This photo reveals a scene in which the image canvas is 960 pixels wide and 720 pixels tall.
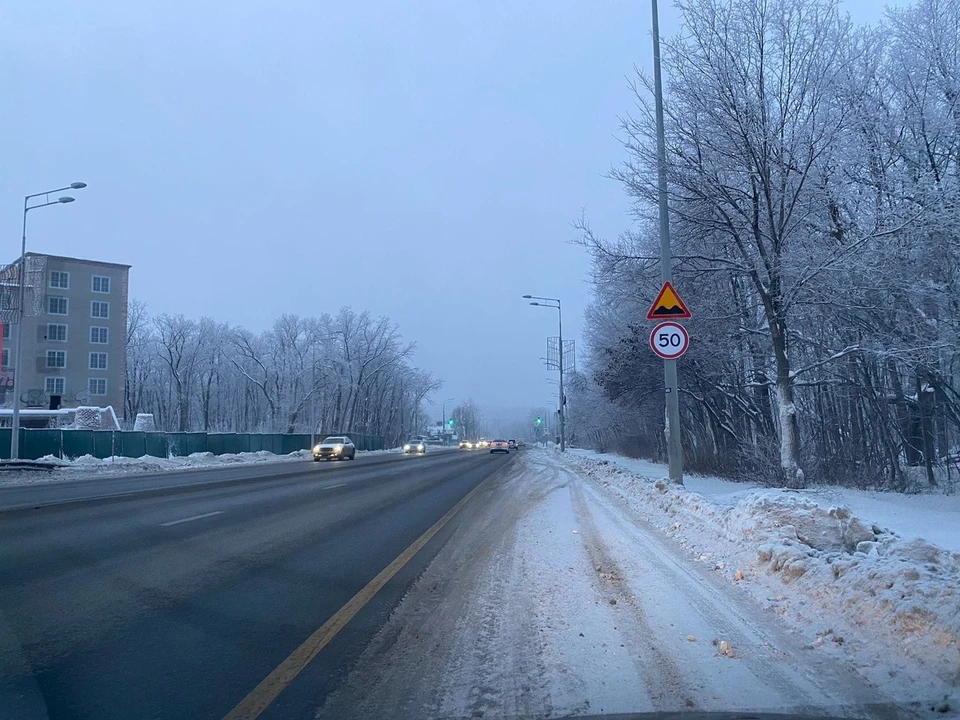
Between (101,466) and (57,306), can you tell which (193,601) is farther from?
(57,306)

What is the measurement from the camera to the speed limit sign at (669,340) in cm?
1538

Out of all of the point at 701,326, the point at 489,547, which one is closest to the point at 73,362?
the point at 701,326

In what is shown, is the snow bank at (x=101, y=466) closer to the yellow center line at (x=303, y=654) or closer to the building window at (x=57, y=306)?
the yellow center line at (x=303, y=654)

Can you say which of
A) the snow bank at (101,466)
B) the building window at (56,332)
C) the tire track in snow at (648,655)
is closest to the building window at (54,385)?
the building window at (56,332)

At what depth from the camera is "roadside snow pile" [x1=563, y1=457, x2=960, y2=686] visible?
18.8 ft

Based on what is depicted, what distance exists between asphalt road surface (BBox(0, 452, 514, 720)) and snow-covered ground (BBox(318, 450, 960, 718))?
54cm

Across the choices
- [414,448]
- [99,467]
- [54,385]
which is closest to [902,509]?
[99,467]

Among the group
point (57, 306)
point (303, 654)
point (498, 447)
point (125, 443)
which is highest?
point (57, 306)

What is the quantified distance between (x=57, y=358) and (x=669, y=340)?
222 feet

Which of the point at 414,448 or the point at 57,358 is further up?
the point at 57,358

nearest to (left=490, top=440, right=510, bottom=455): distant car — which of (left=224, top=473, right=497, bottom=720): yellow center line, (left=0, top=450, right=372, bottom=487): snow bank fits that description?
(left=0, top=450, right=372, bottom=487): snow bank

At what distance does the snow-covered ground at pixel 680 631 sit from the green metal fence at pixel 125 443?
37.6 metres

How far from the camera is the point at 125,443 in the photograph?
46094 millimetres

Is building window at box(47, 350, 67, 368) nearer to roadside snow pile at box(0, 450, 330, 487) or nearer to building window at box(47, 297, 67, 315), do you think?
building window at box(47, 297, 67, 315)
